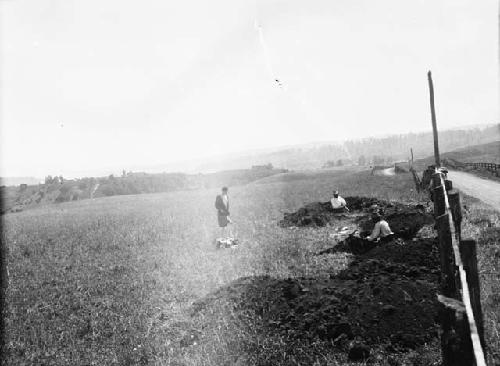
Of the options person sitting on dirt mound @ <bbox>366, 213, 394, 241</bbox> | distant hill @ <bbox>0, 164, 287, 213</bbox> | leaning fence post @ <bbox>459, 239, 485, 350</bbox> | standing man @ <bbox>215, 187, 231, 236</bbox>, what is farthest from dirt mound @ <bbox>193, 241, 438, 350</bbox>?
distant hill @ <bbox>0, 164, 287, 213</bbox>

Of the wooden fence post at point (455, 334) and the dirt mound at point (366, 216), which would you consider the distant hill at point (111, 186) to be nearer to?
the dirt mound at point (366, 216)

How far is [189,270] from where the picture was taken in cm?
1119

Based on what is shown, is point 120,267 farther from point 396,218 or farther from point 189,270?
point 396,218

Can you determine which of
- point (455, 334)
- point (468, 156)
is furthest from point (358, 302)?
point (468, 156)

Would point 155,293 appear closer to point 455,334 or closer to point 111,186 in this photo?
point 455,334

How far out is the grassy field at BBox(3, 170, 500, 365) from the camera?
6.38 metres

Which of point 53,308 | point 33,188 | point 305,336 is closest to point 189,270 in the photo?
point 53,308

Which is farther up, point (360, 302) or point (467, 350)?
point (467, 350)

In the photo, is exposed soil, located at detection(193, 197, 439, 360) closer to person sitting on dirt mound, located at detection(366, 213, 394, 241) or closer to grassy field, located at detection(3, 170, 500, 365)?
grassy field, located at detection(3, 170, 500, 365)

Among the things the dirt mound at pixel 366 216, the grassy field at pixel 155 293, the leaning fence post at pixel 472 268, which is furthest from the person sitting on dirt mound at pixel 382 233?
the leaning fence post at pixel 472 268

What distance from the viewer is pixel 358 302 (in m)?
6.67

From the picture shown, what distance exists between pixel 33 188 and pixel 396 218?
98278 mm

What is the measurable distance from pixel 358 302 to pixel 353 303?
10 cm

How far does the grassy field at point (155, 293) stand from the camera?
638cm
